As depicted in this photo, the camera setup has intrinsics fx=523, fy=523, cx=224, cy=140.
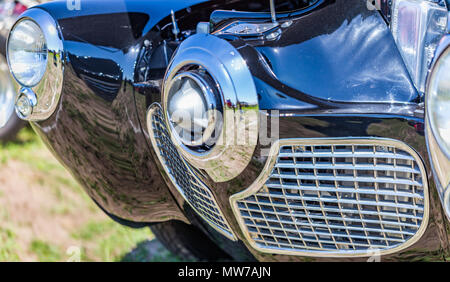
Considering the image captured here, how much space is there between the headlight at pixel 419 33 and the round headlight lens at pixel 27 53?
1.21 m

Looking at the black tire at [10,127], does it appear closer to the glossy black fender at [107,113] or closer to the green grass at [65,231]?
the green grass at [65,231]

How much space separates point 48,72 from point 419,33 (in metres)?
1.26

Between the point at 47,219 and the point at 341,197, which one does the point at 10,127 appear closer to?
the point at 47,219

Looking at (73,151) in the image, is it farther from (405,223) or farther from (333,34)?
(405,223)

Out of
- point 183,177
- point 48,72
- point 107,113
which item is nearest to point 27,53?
point 48,72

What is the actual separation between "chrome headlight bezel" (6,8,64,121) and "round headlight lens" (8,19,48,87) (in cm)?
1

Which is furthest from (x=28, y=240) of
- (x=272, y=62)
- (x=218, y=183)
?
(x=272, y=62)

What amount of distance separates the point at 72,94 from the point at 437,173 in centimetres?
129

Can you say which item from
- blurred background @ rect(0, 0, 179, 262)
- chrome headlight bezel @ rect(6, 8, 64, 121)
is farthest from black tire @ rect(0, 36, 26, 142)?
chrome headlight bezel @ rect(6, 8, 64, 121)

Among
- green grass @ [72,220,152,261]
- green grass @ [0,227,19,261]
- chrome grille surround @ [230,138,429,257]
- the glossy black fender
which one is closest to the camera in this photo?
chrome grille surround @ [230,138,429,257]

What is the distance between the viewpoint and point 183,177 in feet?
6.12

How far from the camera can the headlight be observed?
54.7 inches

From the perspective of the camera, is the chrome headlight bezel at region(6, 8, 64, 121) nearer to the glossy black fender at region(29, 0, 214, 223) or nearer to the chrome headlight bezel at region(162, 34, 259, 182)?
the glossy black fender at region(29, 0, 214, 223)
